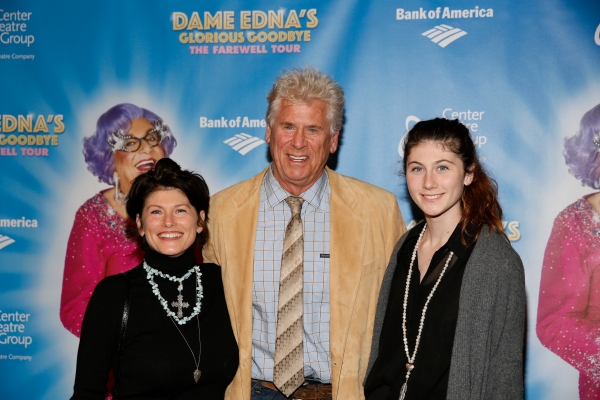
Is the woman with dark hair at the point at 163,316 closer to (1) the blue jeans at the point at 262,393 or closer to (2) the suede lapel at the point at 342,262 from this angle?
(1) the blue jeans at the point at 262,393

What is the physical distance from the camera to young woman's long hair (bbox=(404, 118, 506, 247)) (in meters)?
2.36

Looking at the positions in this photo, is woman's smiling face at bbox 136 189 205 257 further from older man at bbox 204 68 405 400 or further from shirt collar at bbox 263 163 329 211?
shirt collar at bbox 263 163 329 211

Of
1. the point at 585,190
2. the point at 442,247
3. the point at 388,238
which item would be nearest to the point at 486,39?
the point at 585,190

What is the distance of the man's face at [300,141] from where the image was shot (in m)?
2.89

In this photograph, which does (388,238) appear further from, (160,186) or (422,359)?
(160,186)

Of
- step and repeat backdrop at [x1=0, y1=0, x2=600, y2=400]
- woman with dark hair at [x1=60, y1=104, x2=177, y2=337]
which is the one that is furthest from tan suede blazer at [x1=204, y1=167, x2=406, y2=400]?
woman with dark hair at [x1=60, y1=104, x2=177, y2=337]

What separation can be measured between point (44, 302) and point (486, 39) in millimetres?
3319

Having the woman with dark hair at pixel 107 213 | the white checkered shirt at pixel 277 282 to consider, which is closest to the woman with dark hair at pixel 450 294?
the white checkered shirt at pixel 277 282

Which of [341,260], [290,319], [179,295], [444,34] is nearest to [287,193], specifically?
[341,260]

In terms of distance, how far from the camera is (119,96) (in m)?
4.12

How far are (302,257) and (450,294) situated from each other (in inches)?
31.1

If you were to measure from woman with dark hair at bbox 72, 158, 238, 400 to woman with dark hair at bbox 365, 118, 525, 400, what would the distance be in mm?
702

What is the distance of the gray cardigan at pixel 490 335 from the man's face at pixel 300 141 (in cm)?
99

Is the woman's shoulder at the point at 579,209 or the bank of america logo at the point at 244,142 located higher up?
the bank of america logo at the point at 244,142
